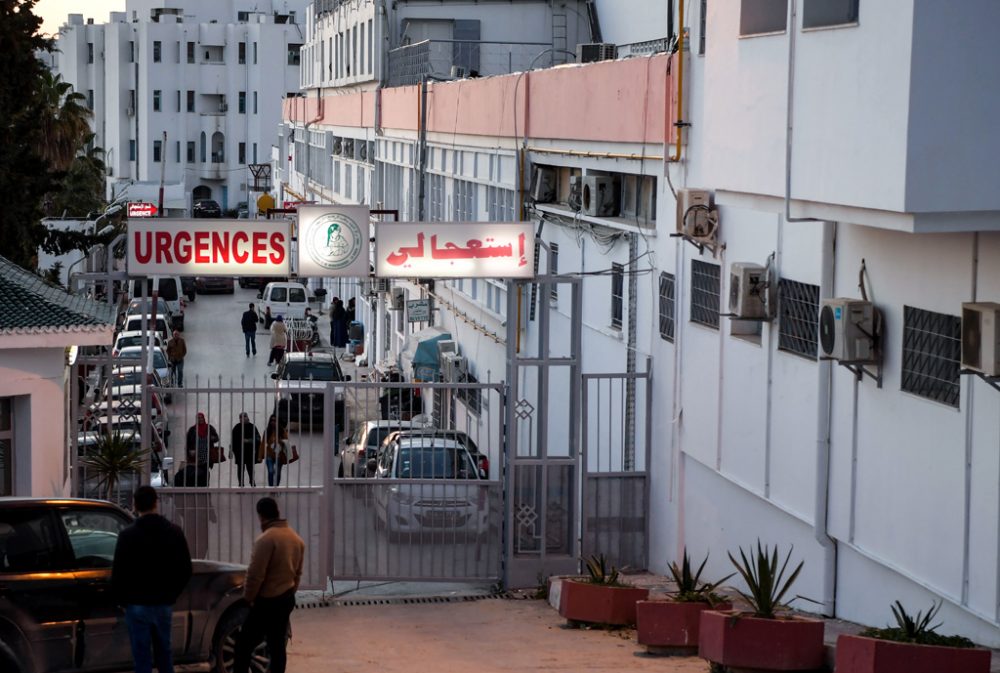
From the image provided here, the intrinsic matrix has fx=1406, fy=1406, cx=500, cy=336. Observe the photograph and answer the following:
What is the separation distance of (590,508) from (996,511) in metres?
6.91

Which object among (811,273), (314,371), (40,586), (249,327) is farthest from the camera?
(249,327)

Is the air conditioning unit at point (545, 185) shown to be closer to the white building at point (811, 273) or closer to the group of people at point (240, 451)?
the white building at point (811, 273)

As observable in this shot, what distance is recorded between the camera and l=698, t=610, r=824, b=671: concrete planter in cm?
970

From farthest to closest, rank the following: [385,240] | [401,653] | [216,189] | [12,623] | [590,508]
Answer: [216,189]
[590,508]
[385,240]
[401,653]
[12,623]

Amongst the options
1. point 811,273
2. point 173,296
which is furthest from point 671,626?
point 173,296

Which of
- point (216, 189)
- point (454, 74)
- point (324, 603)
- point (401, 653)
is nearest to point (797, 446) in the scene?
point (401, 653)

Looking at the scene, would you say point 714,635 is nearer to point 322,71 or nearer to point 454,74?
point 454,74

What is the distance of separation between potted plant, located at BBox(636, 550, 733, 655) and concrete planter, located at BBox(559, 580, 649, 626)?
116cm

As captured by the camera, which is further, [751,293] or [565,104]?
[565,104]

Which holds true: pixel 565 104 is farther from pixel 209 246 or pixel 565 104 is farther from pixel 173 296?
pixel 173 296

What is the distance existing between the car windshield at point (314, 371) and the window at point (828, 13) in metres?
23.0

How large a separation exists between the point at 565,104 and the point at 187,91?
265 ft

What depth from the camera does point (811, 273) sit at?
12.4 metres

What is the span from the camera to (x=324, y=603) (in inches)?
588
